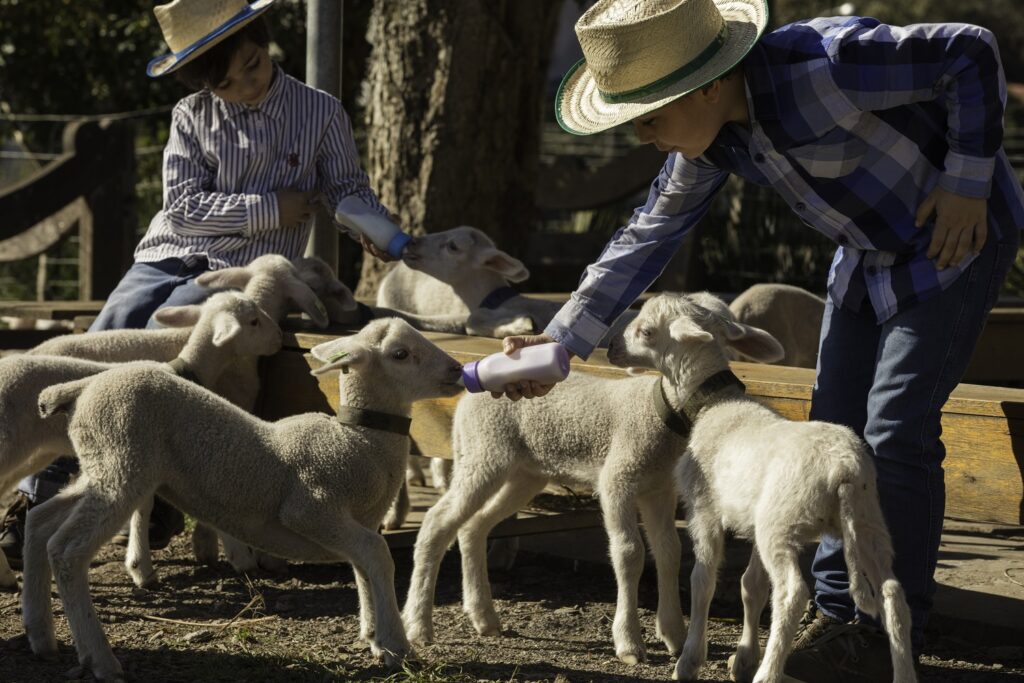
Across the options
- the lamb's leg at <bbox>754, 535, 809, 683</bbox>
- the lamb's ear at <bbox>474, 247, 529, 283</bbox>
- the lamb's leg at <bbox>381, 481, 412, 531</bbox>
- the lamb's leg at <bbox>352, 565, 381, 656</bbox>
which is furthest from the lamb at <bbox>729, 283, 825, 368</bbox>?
the lamb's leg at <bbox>754, 535, 809, 683</bbox>

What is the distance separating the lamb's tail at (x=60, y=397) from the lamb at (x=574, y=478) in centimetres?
126

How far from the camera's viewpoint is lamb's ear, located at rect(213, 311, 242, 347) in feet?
17.1

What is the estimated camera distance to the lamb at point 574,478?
4.54m

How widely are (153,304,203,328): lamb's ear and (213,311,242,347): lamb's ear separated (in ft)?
0.83

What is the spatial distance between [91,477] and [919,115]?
8.72 ft

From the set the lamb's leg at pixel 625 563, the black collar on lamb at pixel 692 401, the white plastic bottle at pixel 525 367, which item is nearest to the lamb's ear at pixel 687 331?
the black collar on lamb at pixel 692 401

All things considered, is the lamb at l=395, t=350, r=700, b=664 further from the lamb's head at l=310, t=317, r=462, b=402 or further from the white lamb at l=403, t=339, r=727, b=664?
the lamb's head at l=310, t=317, r=462, b=402

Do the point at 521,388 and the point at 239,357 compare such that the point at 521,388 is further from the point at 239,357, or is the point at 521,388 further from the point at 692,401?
the point at 239,357

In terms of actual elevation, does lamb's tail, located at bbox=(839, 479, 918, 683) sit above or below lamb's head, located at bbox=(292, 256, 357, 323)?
below

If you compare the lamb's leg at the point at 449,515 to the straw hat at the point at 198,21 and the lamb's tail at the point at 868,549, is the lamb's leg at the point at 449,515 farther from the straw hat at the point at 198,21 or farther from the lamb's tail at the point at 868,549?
the straw hat at the point at 198,21

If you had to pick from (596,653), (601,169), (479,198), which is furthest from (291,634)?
(601,169)

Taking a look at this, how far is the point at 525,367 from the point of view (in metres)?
4.18

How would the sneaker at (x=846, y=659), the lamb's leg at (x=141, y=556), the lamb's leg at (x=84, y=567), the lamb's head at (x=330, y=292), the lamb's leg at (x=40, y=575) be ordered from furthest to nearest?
the lamb's head at (x=330, y=292), the lamb's leg at (x=141, y=556), the lamb's leg at (x=40, y=575), the lamb's leg at (x=84, y=567), the sneaker at (x=846, y=659)

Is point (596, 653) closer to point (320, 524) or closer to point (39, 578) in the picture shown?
point (320, 524)
